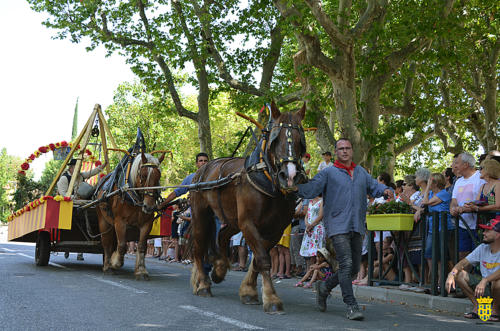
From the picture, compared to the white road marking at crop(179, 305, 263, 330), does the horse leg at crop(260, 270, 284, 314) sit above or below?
above

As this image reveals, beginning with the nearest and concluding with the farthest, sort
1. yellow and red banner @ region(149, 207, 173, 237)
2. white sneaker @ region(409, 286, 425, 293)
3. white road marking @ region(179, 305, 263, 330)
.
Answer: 1. white road marking @ region(179, 305, 263, 330)
2. white sneaker @ region(409, 286, 425, 293)
3. yellow and red banner @ region(149, 207, 173, 237)

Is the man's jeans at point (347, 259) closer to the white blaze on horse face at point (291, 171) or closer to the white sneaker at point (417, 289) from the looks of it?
the white blaze on horse face at point (291, 171)

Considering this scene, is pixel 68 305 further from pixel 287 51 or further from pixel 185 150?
pixel 185 150

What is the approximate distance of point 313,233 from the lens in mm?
11453

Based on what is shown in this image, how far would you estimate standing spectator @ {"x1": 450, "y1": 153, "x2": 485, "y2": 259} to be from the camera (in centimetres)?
827

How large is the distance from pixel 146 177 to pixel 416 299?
5.15 meters

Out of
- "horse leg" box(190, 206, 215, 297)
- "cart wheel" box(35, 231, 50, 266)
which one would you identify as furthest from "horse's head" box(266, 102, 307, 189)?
"cart wheel" box(35, 231, 50, 266)

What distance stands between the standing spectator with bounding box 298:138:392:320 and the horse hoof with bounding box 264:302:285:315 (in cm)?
64

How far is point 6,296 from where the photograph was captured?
7762 mm

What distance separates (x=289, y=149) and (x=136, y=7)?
693 inches

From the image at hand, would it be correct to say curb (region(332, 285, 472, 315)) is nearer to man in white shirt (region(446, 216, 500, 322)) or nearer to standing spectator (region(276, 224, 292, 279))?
man in white shirt (region(446, 216, 500, 322))

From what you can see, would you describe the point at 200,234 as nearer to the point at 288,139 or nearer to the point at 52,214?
the point at 288,139

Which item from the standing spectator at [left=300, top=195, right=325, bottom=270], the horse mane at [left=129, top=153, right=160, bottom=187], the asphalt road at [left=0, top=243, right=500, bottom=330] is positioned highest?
the horse mane at [left=129, top=153, right=160, bottom=187]

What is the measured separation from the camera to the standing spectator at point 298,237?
12259mm
